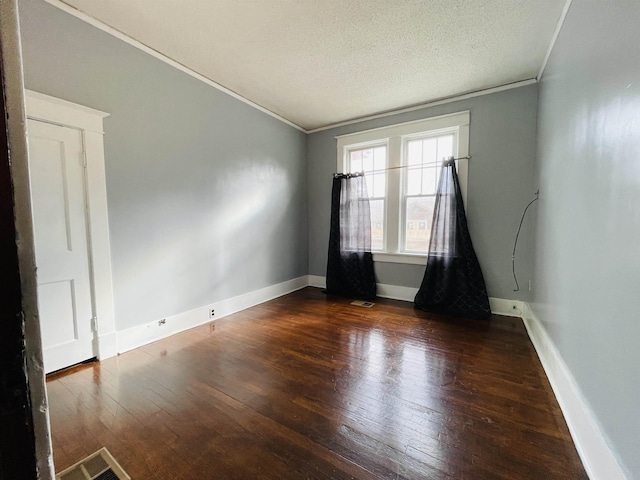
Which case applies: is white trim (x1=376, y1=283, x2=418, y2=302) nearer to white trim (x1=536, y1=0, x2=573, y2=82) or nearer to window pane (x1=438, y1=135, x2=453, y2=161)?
window pane (x1=438, y1=135, x2=453, y2=161)

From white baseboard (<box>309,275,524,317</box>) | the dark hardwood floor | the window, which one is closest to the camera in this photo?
the dark hardwood floor

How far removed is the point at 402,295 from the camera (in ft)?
12.9

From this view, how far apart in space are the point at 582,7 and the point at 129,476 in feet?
12.0

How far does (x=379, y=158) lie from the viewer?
4.10 meters

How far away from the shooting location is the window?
11.7 ft

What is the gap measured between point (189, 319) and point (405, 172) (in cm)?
339

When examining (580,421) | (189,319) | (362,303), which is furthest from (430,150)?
(189,319)

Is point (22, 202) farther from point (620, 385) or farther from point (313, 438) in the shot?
point (620, 385)

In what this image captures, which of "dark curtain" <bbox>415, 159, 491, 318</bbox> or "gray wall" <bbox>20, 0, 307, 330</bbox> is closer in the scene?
"gray wall" <bbox>20, 0, 307, 330</bbox>

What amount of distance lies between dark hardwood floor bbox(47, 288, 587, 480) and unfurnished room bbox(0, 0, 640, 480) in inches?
0.6

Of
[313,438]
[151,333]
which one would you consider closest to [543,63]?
[313,438]

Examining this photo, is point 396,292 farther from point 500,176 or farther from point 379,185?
point 500,176

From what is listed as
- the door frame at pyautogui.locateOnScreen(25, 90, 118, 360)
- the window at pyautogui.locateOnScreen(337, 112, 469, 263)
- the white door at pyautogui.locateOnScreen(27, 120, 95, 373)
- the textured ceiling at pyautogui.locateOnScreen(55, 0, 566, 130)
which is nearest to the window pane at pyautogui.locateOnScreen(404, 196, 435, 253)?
the window at pyautogui.locateOnScreen(337, 112, 469, 263)

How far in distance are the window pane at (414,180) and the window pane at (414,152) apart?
10 cm
